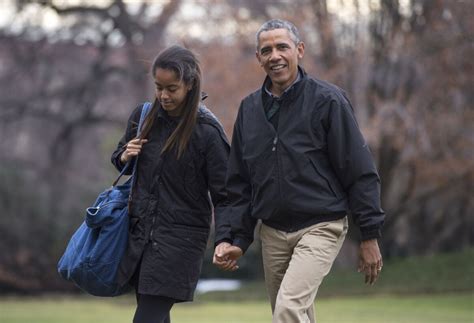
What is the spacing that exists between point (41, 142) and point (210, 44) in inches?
300

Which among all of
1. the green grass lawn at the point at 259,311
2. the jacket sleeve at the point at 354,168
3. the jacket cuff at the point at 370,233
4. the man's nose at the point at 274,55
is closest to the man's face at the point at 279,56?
the man's nose at the point at 274,55

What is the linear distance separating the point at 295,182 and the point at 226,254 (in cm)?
57

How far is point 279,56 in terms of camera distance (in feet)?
18.1

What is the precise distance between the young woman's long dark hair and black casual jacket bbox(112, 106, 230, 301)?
0.05 m

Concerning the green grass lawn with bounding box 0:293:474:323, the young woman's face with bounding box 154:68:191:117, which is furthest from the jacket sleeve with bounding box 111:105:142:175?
the green grass lawn with bounding box 0:293:474:323

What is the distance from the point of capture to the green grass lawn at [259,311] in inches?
664

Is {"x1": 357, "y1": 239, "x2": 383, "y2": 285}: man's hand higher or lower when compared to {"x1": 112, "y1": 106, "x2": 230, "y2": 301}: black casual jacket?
lower

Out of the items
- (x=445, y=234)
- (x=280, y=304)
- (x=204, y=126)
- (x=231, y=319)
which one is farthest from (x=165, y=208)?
(x=445, y=234)

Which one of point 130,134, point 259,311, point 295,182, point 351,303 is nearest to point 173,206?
point 130,134

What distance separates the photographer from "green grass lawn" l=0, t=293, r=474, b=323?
16.9 m

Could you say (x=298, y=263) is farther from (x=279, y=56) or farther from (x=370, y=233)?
(x=279, y=56)

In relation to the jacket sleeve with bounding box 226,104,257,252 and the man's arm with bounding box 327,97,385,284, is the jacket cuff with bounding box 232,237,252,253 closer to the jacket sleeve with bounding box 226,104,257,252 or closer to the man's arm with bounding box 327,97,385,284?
→ the jacket sleeve with bounding box 226,104,257,252

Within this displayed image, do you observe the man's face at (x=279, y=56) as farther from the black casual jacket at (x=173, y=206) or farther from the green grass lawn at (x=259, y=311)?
the green grass lawn at (x=259, y=311)

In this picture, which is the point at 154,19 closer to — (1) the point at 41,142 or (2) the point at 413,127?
(1) the point at 41,142
